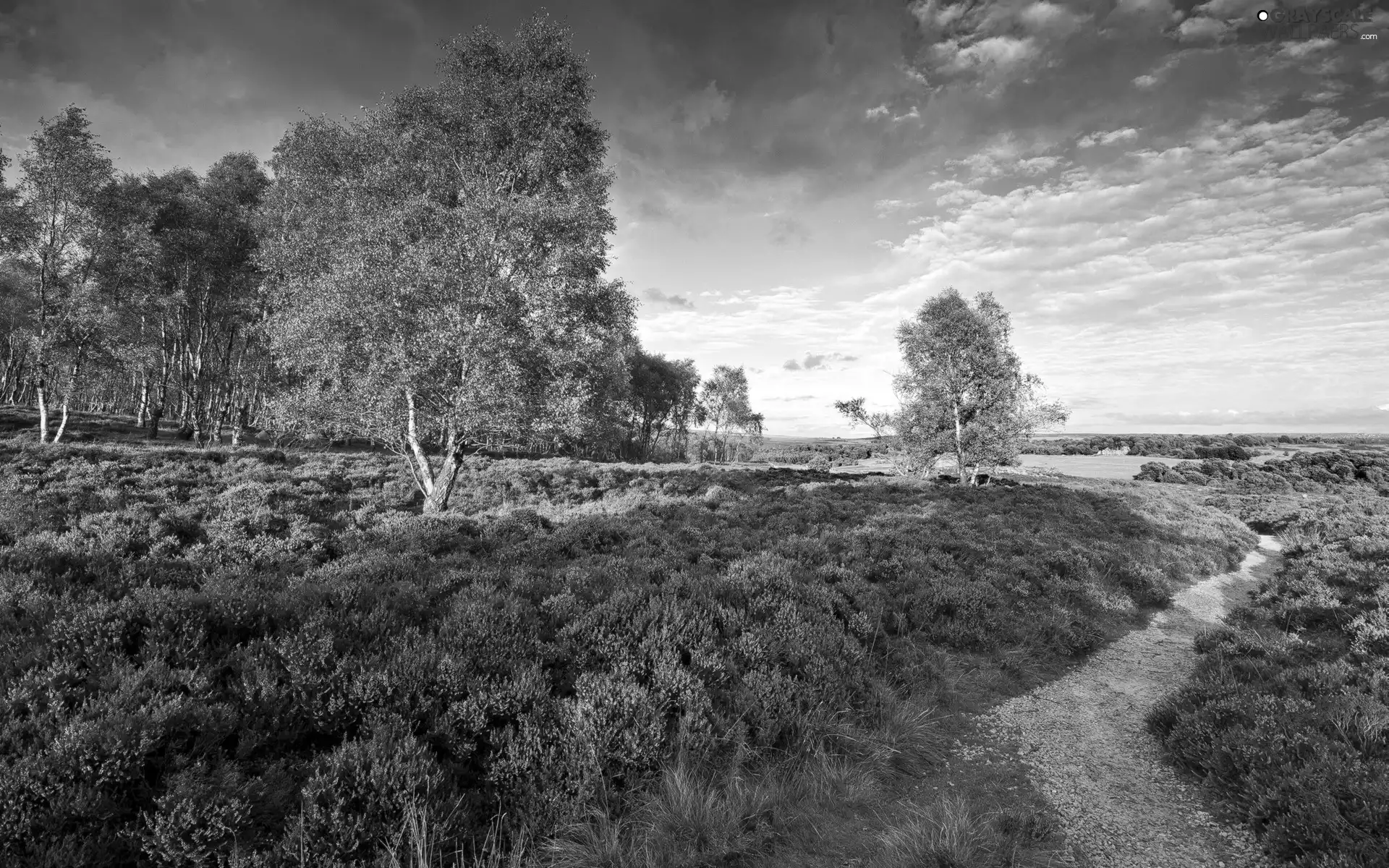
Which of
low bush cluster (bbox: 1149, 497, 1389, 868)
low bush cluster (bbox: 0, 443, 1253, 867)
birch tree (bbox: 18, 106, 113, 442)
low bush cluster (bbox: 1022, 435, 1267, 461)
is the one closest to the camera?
low bush cluster (bbox: 0, 443, 1253, 867)

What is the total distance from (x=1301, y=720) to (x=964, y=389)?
2524 cm

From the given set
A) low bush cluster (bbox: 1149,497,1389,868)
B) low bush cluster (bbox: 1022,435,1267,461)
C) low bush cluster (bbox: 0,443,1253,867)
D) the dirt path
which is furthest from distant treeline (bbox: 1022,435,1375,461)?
low bush cluster (bbox: 0,443,1253,867)

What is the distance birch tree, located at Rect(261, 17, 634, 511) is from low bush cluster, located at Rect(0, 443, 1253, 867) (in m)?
3.17

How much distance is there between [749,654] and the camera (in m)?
6.46

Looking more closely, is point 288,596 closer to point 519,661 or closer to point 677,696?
point 519,661

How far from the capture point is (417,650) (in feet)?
17.5

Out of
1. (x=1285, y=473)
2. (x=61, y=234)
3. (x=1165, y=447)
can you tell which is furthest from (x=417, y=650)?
(x=1165, y=447)

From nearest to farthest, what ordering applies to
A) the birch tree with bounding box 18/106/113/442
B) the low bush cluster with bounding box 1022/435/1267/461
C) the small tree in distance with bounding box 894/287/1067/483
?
1. the birch tree with bounding box 18/106/113/442
2. the small tree in distance with bounding box 894/287/1067/483
3. the low bush cluster with bounding box 1022/435/1267/461

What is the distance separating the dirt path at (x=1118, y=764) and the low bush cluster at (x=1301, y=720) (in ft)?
0.98

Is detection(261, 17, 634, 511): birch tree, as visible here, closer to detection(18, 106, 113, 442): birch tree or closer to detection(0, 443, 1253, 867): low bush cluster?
detection(0, 443, 1253, 867): low bush cluster

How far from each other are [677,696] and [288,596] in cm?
491

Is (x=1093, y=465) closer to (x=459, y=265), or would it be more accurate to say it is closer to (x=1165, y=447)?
(x=1165, y=447)

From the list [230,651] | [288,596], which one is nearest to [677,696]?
[230,651]

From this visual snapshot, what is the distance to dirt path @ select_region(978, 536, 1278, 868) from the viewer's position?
14.5 ft
